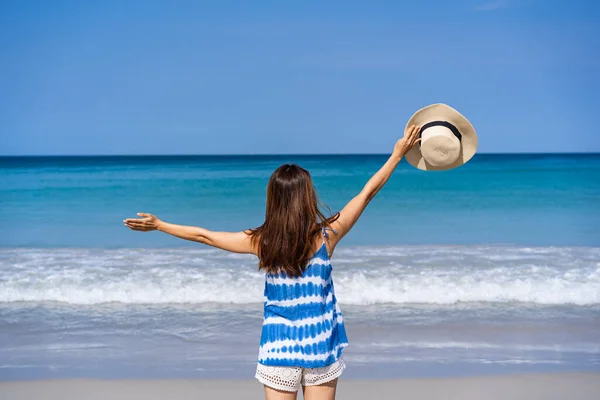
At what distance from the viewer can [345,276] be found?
29.9 ft

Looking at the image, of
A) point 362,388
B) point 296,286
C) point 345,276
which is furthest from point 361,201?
point 345,276

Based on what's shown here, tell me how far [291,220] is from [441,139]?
76 cm

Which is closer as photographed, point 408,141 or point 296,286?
point 296,286

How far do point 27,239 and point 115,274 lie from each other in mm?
4787

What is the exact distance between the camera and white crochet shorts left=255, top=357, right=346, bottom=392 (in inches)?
106

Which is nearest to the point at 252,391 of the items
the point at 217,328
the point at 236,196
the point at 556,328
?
the point at 217,328

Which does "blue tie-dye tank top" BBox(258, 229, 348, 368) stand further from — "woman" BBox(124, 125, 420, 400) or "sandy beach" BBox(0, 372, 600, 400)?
"sandy beach" BBox(0, 372, 600, 400)

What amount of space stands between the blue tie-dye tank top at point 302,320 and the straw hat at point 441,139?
63 centimetres

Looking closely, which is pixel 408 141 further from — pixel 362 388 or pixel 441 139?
pixel 362 388

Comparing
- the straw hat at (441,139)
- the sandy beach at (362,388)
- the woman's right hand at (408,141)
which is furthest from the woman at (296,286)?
the sandy beach at (362,388)

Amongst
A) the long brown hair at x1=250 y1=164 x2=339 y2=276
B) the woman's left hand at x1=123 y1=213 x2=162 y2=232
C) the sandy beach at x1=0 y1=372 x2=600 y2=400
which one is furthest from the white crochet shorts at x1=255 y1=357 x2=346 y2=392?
the sandy beach at x1=0 y1=372 x2=600 y2=400

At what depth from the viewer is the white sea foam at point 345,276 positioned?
8.16 metres

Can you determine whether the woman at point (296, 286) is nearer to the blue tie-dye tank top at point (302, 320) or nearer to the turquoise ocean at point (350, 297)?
the blue tie-dye tank top at point (302, 320)

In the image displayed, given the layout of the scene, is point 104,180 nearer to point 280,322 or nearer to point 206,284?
point 206,284
